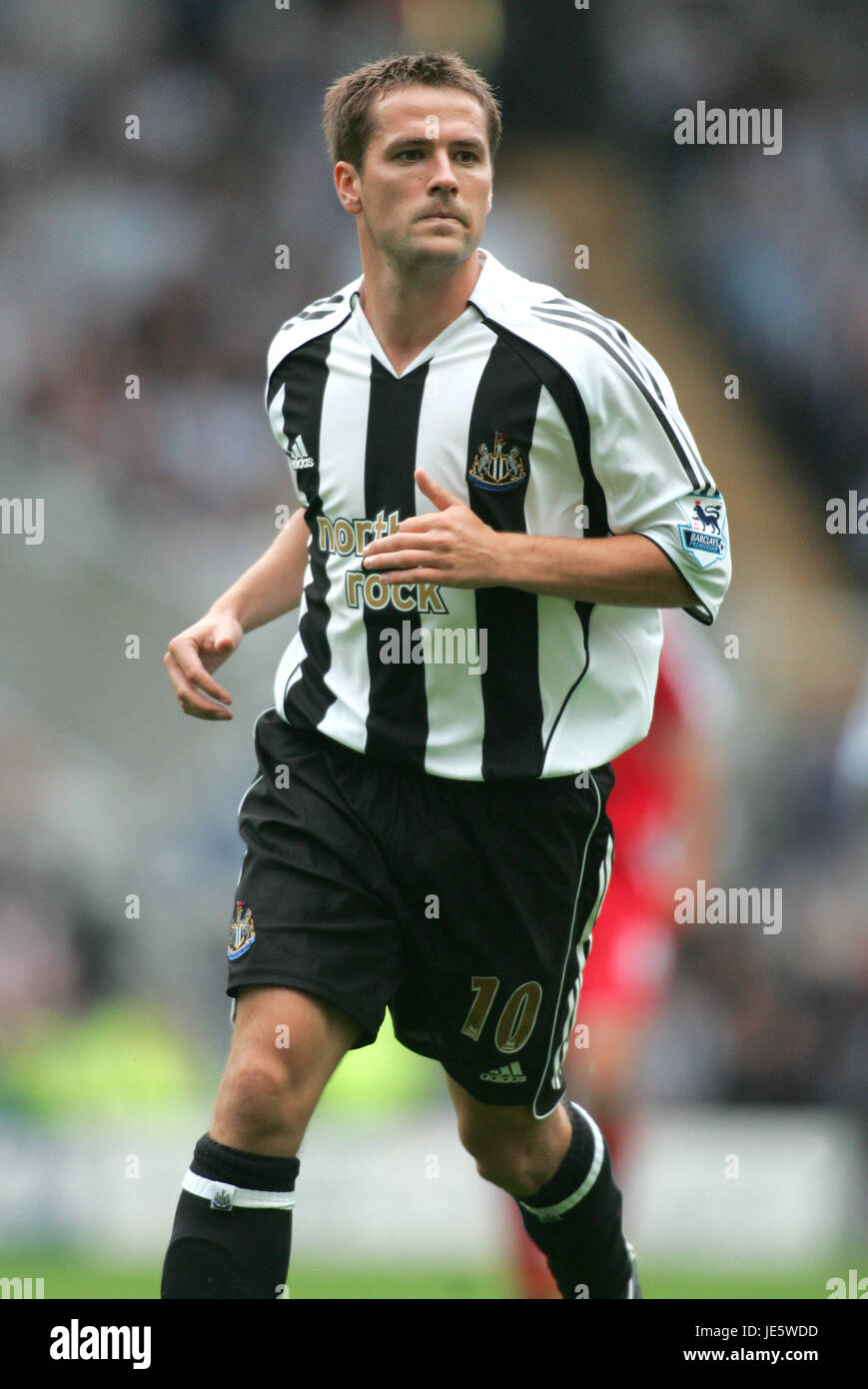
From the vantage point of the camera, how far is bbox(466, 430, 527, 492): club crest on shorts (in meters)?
3.32

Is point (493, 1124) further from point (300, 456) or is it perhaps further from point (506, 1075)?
point (300, 456)

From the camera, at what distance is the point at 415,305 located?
3.44 metres

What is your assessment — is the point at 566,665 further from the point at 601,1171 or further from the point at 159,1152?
the point at 159,1152

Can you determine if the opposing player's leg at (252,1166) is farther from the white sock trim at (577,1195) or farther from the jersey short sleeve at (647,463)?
the jersey short sleeve at (647,463)

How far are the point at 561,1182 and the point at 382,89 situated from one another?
2.11m

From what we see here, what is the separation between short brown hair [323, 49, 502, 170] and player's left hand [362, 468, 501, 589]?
0.72m

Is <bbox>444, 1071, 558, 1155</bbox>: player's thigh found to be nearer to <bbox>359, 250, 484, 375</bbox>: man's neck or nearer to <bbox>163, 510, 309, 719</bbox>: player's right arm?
<bbox>163, 510, 309, 719</bbox>: player's right arm

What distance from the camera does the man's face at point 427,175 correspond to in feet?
10.8

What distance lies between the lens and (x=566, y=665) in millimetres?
3441

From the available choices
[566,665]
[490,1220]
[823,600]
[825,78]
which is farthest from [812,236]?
[566,665]

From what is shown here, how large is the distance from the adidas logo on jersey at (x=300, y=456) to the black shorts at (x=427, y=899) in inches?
19.0

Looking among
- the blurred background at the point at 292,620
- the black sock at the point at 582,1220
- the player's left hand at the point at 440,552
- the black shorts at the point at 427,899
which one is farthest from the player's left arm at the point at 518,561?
the blurred background at the point at 292,620

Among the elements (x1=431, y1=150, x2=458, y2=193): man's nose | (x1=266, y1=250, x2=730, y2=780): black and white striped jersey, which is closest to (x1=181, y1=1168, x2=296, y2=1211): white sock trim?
(x1=266, y1=250, x2=730, y2=780): black and white striped jersey
